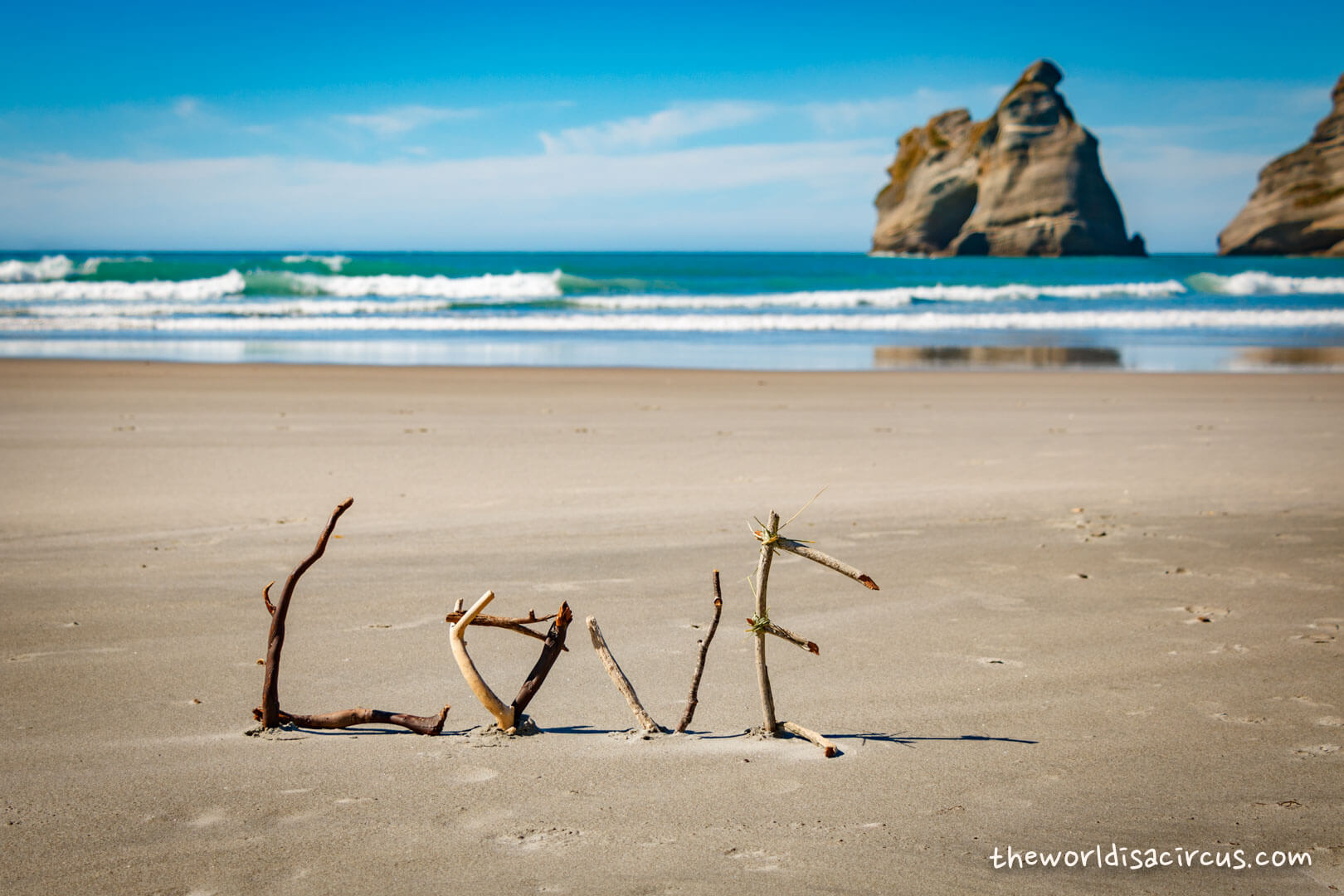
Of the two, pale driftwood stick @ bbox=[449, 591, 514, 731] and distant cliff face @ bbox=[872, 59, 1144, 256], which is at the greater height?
distant cliff face @ bbox=[872, 59, 1144, 256]

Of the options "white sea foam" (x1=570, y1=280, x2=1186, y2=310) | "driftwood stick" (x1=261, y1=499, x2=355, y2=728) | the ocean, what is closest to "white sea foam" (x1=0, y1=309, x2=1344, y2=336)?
the ocean

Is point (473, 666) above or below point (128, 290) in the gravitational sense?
below

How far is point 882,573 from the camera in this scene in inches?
177

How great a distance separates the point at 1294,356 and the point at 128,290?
37.8 metres

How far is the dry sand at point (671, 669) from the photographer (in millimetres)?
2096

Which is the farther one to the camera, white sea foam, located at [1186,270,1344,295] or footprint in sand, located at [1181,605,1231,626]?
white sea foam, located at [1186,270,1344,295]

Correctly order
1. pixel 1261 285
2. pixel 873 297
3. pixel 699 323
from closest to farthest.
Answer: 1. pixel 699 323
2. pixel 873 297
3. pixel 1261 285

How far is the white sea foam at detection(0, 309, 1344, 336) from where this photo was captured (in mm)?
23031

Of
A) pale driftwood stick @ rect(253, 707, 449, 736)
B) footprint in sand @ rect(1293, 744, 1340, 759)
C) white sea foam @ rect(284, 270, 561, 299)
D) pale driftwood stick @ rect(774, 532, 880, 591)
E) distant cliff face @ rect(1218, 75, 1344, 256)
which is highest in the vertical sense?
distant cliff face @ rect(1218, 75, 1344, 256)

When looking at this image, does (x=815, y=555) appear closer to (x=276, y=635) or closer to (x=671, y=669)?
(x=671, y=669)

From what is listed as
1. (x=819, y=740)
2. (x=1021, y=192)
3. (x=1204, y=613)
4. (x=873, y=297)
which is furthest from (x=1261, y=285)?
(x=1021, y=192)

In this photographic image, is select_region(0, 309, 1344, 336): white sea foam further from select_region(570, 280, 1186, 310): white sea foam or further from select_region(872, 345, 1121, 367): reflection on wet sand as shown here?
select_region(872, 345, 1121, 367): reflection on wet sand

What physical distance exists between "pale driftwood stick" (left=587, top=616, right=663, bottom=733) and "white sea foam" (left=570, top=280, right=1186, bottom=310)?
28146 millimetres

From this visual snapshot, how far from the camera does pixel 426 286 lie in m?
37.6
